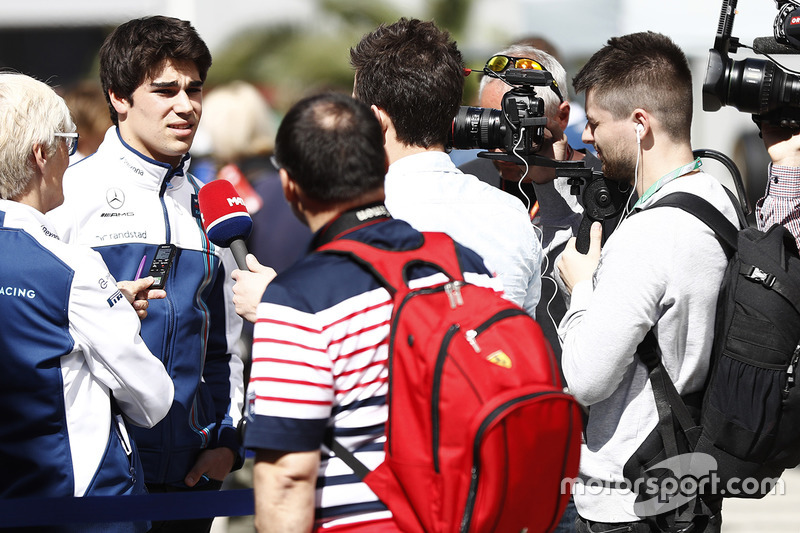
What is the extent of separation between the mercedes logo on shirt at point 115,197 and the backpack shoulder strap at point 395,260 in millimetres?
1343

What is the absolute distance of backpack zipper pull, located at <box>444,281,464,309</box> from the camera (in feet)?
5.90

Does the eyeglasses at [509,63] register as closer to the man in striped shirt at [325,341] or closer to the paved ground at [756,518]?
the man in striped shirt at [325,341]

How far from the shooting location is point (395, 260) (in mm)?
1858

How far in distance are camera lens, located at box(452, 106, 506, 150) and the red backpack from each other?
128cm

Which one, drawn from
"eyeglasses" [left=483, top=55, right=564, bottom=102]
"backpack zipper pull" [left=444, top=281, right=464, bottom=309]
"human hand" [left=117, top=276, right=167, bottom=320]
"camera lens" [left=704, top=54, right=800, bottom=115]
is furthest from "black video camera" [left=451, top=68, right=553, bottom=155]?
"backpack zipper pull" [left=444, top=281, right=464, bottom=309]

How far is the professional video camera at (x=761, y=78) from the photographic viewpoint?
2.79 meters

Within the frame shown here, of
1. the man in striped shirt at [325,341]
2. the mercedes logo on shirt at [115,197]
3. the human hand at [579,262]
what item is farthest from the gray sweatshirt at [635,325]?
the mercedes logo on shirt at [115,197]

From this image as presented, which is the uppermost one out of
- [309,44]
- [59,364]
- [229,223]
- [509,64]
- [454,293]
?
[509,64]

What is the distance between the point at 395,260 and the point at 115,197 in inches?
58.3

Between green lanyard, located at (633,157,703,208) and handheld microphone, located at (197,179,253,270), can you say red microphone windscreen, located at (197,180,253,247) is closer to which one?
handheld microphone, located at (197,179,253,270)

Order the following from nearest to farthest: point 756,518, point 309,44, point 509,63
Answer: point 509,63 < point 756,518 < point 309,44

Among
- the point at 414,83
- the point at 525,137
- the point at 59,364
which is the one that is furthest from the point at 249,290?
the point at 525,137

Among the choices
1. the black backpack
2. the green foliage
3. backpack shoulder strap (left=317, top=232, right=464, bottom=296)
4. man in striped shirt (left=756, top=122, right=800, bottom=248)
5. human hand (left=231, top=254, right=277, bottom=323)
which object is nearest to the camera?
backpack shoulder strap (left=317, top=232, right=464, bottom=296)
